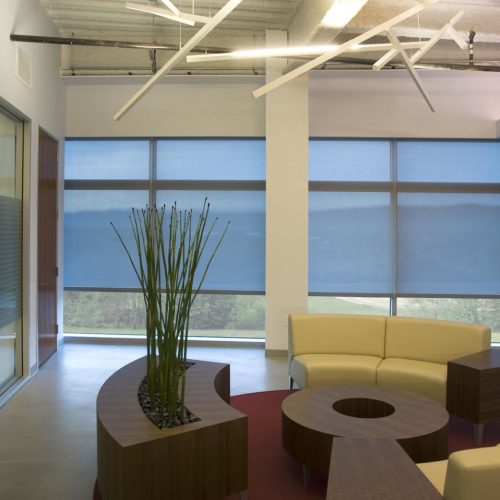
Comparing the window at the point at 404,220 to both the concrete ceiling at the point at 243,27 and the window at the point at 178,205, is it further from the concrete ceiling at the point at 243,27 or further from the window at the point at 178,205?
the concrete ceiling at the point at 243,27

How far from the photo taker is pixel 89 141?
6.46 metres

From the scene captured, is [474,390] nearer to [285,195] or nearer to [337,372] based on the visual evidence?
[337,372]

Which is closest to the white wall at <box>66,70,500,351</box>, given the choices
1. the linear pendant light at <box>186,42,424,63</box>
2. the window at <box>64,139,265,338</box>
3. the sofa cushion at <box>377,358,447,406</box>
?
the window at <box>64,139,265,338</box>

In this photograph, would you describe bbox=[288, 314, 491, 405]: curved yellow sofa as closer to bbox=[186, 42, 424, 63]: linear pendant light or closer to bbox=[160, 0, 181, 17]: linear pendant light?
bbox=[186, 42, 424, 63]: linear pendant light

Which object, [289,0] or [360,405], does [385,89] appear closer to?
[289,0]

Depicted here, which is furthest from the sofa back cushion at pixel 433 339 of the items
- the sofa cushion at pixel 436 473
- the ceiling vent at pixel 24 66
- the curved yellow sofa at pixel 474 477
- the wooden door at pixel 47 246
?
the ceiling vent at pixel 24 66

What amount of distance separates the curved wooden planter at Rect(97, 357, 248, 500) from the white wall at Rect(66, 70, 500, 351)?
3.50m

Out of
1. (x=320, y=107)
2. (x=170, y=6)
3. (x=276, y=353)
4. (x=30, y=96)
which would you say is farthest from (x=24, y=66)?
(x=276, y=353)

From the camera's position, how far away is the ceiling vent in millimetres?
4590

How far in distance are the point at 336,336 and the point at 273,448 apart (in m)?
1.48

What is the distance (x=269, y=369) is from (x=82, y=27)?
4555 millimetres

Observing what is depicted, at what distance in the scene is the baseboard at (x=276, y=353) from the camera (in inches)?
231

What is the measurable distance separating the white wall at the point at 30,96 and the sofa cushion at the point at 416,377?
3412 mm

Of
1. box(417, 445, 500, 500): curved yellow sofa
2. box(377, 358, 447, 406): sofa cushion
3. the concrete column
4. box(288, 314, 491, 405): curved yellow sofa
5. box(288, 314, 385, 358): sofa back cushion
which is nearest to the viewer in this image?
box(417, 445, 500, 500): curved yellow sofa
